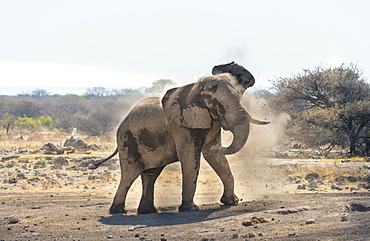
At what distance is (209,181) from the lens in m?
17.5

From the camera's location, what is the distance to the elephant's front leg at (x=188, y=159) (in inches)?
404

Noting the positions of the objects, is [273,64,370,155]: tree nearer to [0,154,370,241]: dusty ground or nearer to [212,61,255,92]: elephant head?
[0,154,370,241]: dusty ground

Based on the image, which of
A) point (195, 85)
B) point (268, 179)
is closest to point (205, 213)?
point (195, 85)

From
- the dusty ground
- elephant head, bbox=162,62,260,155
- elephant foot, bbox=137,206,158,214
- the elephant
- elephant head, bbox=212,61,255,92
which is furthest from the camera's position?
elephant foot, bbox=137,206,158,214

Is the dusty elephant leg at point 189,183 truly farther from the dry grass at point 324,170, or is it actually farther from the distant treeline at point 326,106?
the distant treeline at point 326,106

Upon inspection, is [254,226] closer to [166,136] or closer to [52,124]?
[166,136]

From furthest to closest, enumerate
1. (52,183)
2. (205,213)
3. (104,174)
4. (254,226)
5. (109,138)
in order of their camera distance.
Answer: (109,138) → (104,174) → (52,183) → (205,213) → (254,226)

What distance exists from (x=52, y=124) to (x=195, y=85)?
51773 millimetres

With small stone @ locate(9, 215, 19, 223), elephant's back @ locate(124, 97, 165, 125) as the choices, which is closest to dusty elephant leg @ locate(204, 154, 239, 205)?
elephant's back @ locate(124, 97, 165, 125)

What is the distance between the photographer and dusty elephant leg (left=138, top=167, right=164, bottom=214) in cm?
1112

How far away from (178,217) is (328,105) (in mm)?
19406

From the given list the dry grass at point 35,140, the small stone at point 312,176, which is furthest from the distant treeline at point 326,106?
the dry grass at point 35,140

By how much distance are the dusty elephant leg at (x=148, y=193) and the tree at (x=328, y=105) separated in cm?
1463

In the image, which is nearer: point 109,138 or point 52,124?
point 109,138
